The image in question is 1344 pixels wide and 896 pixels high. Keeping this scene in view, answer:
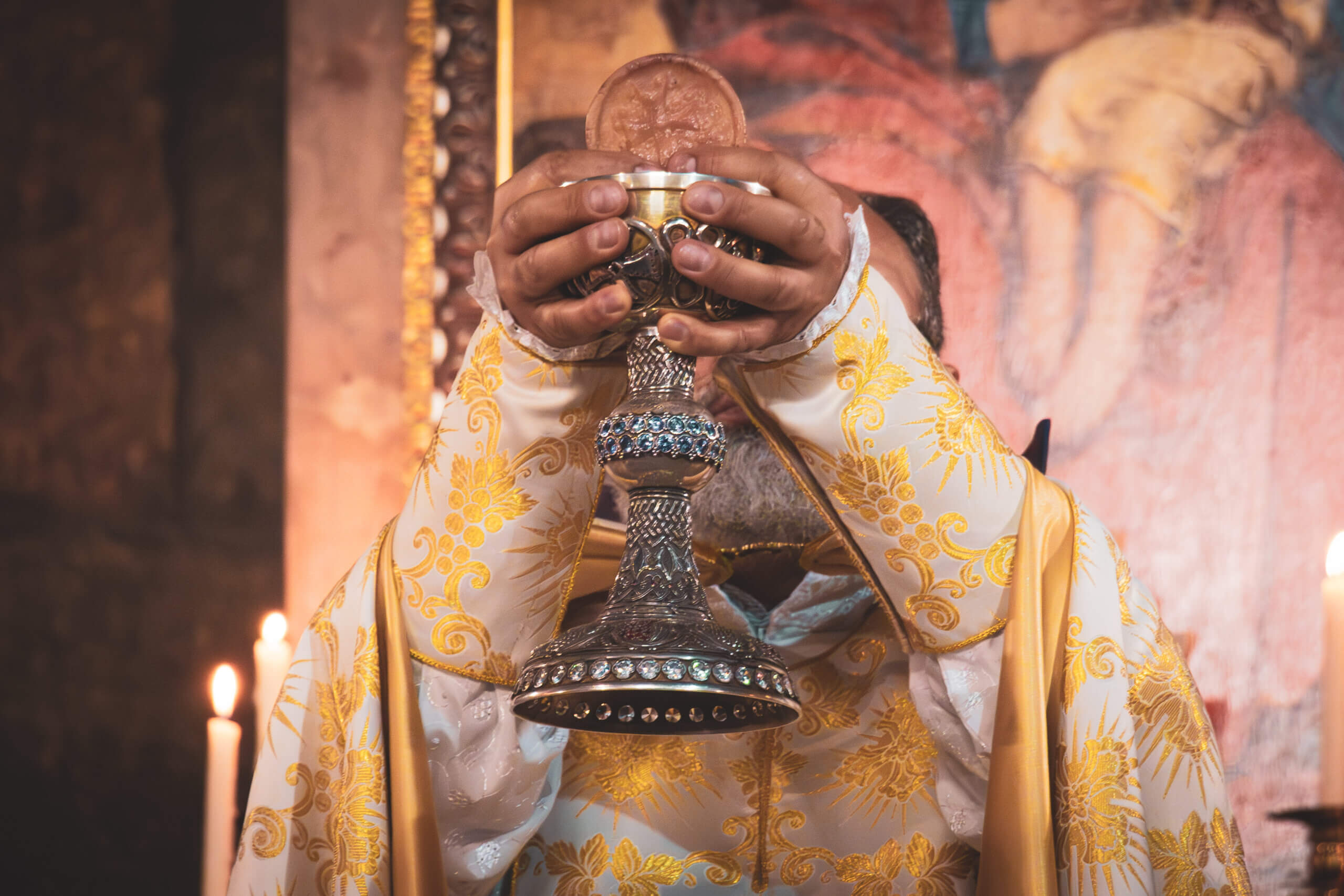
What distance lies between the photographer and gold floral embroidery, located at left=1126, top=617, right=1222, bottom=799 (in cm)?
139

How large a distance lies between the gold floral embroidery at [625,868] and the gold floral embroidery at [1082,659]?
477 millimetres

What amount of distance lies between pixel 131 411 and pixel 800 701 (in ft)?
6.39

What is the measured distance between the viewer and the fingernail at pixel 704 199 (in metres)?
1.03

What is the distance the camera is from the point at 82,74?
3010 mm

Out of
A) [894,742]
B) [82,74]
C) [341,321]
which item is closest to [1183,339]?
[894,742]

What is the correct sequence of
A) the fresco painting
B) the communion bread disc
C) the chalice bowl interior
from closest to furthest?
the chalice bowl interior, the communion bread disc, the fresco painting

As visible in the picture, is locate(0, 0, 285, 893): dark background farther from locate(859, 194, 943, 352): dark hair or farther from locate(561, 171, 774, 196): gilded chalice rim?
locate(561, 171, 774, 196): gilded chalice rim

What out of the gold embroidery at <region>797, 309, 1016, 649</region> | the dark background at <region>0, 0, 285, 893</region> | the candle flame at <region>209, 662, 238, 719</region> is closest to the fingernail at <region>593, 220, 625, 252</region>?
the gold embroidery at <region>797, 309, 1016, 649</region>

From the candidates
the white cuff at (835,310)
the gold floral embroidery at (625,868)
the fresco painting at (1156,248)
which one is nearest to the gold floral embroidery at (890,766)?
the gold floral embroidery at (625,868)

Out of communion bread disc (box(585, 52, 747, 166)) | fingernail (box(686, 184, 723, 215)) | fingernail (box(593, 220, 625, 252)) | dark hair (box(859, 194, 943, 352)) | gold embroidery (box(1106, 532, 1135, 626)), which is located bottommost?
gold embroidery (box(1106, 532, 1135, 626))

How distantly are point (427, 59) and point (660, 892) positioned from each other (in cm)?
186

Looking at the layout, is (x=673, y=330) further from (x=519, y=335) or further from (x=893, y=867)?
(x=893, y=867)

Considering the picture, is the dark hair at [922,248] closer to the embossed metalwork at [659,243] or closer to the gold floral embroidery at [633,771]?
the gold floral embroidery at [633,771]

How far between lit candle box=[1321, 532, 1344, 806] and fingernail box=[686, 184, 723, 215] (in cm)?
80
